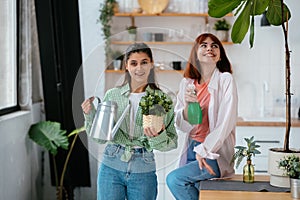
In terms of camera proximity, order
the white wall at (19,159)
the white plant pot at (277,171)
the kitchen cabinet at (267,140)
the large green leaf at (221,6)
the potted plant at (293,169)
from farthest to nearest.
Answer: the kitchen cabinet at (267,140) < the white wall at (19,159) < the large green leaf at (221,6) < the white plant pot at (277,171) < the potted plant at (293,169)

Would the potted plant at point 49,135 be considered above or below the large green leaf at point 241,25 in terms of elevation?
below

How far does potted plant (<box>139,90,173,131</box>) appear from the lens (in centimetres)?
270

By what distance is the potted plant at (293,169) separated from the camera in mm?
2312

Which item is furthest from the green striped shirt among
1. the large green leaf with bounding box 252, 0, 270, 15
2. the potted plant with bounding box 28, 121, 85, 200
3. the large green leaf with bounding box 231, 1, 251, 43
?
the potted plant with bounding box 28, 121, 85, 200

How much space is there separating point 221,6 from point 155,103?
1.78 ft

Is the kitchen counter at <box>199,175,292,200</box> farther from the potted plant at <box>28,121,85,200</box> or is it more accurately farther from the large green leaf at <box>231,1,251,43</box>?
the potted plant at <box>28,121,85,200</box>

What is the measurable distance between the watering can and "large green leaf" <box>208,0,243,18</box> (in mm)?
595

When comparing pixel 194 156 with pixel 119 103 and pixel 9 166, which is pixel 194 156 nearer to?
pixel 119 103

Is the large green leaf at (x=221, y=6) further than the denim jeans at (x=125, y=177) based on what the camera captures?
No

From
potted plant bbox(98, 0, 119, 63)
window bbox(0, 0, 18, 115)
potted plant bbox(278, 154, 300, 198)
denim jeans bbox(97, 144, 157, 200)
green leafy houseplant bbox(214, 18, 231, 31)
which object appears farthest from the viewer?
green leafy houseplant bbox(214, 18, 231, 31)

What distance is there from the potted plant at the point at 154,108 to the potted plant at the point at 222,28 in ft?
6.78

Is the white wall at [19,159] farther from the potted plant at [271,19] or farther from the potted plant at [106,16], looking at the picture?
the potted plant at [271,19]

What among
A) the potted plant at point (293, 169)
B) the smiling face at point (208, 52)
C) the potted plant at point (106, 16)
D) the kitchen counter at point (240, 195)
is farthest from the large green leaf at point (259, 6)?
the potted plant at point (106, 16)

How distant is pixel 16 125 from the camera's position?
3.97 meters
